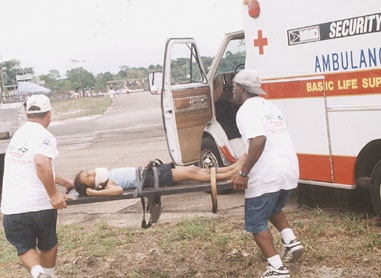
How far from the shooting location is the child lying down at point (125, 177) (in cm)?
455

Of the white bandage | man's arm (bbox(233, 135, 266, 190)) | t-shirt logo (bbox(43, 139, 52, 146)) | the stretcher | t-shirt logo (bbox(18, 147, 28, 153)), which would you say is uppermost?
t-shirt logo (bbox(43, 139, 52, 146))

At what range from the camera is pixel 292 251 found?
436 cm

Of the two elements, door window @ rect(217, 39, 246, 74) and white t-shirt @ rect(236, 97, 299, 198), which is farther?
door window @ rect(217, 39, 246, 74)

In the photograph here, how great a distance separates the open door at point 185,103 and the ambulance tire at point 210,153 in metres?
0.09

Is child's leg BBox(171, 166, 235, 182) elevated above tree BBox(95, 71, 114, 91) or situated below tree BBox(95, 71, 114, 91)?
below

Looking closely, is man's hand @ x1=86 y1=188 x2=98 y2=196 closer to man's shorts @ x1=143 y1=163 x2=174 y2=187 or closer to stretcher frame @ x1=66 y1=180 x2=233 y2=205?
stretcher frame @ x1=66 y1=180 x2=233 y2=205

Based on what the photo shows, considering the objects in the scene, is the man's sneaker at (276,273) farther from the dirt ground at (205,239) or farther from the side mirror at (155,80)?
the side mirror at (155,80)

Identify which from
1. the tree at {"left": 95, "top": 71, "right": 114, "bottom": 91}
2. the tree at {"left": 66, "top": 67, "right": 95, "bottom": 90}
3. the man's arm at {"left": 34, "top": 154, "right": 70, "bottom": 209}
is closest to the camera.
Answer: the man's arm at {"left": 34, "top": 154, "right": 70, "bottom": 209}

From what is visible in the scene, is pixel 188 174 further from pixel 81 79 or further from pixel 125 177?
pixel 81 79

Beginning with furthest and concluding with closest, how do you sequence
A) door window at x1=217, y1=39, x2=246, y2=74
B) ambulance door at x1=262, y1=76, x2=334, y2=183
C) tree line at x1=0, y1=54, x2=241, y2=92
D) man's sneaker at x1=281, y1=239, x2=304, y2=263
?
tree line at x1=0, y1=54, x2=241, y2=92, door window at x1=217, y1=39, x2=246, y2=74, ambulance door at x1=262, y1=76, x2=334, y2=183, man's sneaker at x1=281, y1=239, x2=304, y2=263

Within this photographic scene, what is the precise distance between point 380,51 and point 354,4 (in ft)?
1.91

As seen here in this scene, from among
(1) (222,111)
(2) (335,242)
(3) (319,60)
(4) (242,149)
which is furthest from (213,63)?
(2) (335,242)

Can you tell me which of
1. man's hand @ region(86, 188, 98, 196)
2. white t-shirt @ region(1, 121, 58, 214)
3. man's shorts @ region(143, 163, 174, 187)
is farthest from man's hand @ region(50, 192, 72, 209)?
man's shorts @ region(143, 163, 174, 187)

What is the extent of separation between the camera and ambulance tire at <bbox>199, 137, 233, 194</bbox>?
7609 mm
